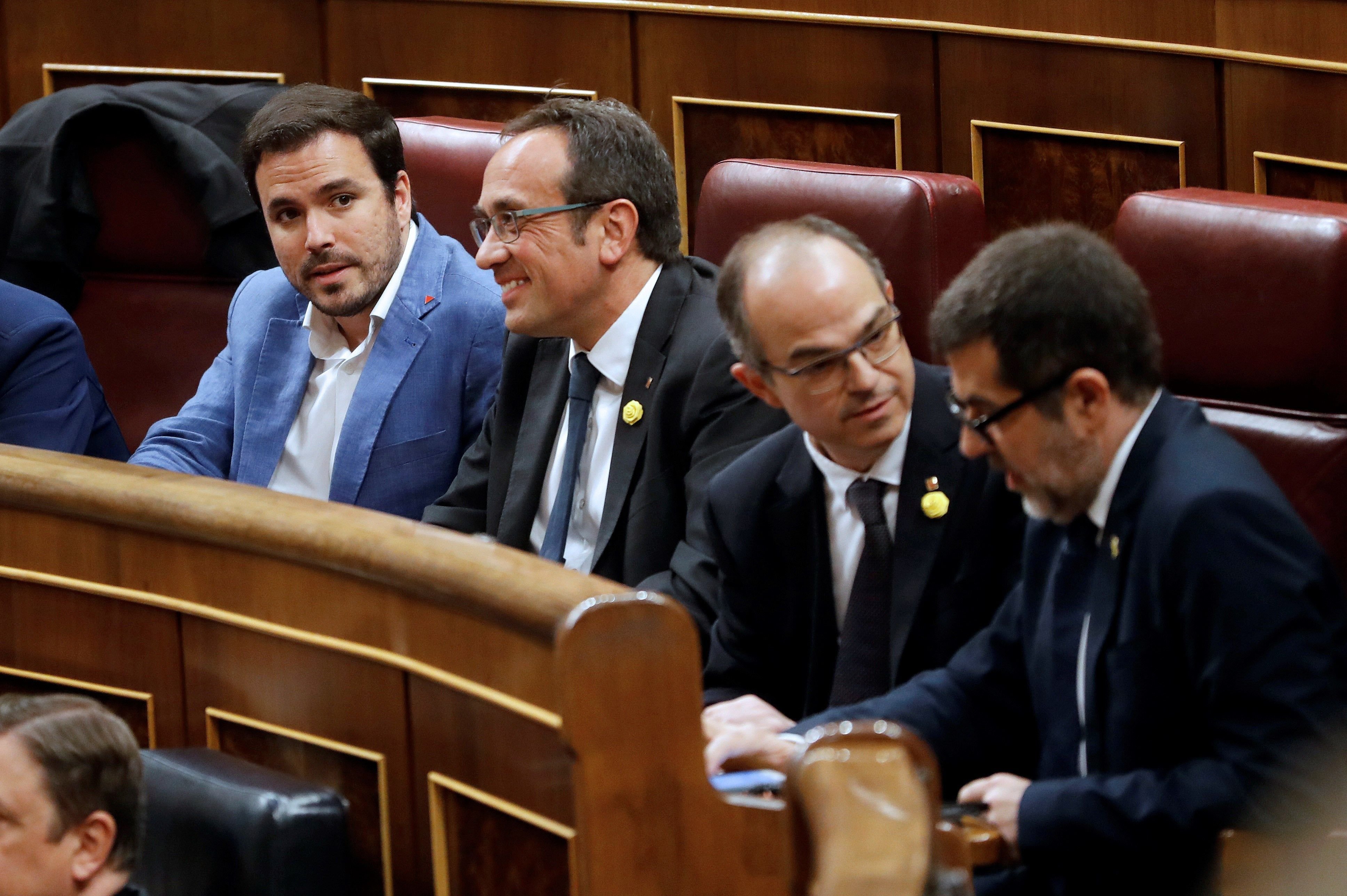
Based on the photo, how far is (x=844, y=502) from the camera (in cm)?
167

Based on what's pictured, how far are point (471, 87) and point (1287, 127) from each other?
1660 millimetres

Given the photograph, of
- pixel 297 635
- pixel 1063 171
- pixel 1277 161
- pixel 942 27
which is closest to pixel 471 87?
pixel 942 27

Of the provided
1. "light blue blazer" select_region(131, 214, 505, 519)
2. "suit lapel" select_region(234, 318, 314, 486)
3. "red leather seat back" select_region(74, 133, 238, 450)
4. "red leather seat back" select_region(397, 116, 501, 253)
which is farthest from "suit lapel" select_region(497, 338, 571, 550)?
"red leather seat back" select_region(74, 133, 238, 450)

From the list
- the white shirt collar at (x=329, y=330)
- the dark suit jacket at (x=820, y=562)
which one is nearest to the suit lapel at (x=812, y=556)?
the dark suit jacket at (x=820, y=562)

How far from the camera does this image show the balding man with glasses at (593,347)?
82.0 inches

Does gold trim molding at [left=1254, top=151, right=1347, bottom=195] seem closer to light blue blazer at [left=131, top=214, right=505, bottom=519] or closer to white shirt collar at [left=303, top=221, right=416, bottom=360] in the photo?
light blue blazer at [left=131, top=214, right=505, bottom=519]

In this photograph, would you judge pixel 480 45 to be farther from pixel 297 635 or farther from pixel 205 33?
pixel 297 635

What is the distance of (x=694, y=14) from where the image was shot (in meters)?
3.17

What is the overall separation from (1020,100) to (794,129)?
448 millimetres

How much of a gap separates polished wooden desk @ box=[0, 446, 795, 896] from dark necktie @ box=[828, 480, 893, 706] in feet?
1.17

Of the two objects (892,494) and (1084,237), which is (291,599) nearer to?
(892,494)

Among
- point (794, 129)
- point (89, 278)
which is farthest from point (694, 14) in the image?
point (89, 278)

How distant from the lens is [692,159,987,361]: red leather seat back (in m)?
2.08

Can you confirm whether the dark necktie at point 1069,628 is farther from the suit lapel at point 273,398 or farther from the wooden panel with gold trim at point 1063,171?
the suit lapel at point 273,398
